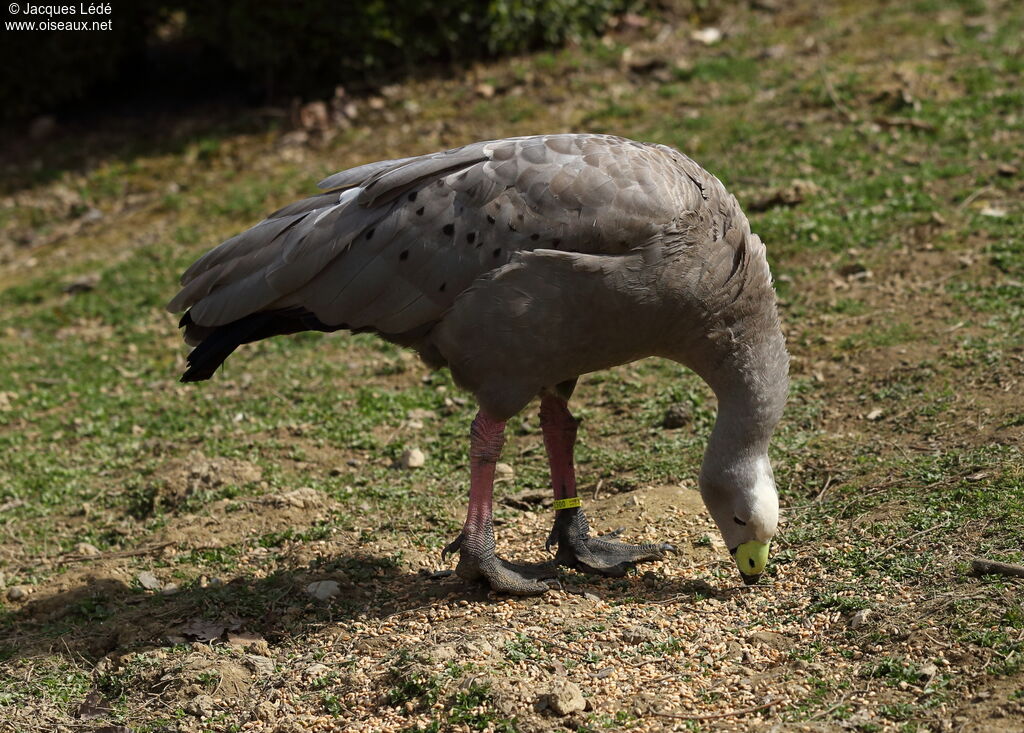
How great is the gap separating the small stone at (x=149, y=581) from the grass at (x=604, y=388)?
0.13 m

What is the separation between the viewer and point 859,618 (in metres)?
4.75

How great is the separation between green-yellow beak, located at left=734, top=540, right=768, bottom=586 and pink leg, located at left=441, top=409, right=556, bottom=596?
3.05 ft

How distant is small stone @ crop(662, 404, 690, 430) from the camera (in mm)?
6898

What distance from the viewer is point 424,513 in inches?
250

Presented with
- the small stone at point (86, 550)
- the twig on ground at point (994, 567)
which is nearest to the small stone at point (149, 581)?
the small stone at point (86, 550)

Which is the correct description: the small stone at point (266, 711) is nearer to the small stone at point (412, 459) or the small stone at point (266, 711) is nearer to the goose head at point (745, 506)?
the goose head at point (745, 506)

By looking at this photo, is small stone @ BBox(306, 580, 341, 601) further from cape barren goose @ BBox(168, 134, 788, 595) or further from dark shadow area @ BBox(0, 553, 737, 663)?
cape barren goose @ BBox(168, 134, 788, 595)

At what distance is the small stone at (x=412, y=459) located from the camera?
6.86m

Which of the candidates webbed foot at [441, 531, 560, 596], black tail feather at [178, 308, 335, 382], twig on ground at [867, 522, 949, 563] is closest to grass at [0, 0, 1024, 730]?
twig on ground at [867, 522, 949, 563]

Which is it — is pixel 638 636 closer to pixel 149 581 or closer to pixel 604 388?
pixel 149 581

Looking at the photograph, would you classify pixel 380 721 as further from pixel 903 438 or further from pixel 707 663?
pixel 903 438

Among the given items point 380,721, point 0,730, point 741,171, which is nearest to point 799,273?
point 741,171

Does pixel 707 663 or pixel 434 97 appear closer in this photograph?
pixel 707 663

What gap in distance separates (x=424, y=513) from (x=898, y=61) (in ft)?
25.5
